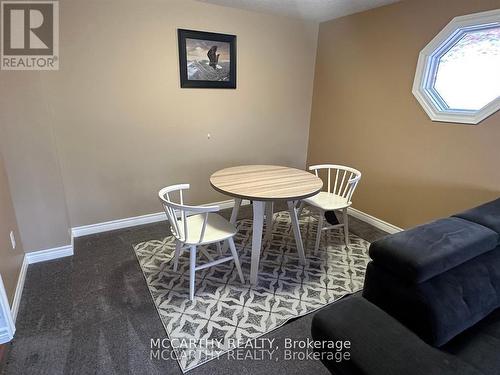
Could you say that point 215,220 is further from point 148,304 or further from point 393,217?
point 393,217

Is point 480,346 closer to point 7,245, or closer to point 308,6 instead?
point 7,245

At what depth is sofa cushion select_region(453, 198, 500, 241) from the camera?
4.98 feet

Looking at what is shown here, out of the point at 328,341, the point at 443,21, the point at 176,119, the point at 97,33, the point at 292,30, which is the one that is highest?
the point at 292,30

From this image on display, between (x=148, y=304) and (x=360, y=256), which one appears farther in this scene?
(x=360, y=256)

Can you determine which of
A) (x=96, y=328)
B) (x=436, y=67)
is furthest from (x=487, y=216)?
(x=96, y=328)

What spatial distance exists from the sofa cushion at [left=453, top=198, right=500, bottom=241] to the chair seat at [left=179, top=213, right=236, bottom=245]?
4.87ft

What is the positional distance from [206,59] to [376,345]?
2.95 m

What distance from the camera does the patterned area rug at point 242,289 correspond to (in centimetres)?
174

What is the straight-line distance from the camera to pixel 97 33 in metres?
2.50

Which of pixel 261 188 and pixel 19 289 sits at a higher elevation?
pixel 261 188

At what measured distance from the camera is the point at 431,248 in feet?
4.18

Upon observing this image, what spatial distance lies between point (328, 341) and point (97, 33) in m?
2.95

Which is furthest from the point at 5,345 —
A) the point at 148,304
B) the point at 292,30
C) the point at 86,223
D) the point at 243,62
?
the point at 292,30

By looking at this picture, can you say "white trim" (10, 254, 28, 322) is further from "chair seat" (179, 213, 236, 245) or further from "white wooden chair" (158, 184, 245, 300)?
"chair seat" (179, 213, 236, 245)
